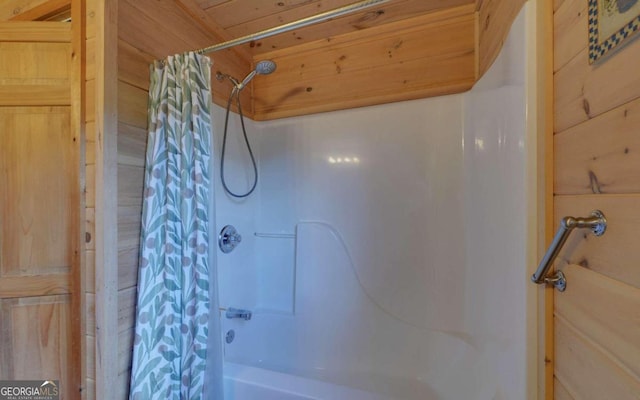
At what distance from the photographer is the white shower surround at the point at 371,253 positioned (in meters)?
1.01

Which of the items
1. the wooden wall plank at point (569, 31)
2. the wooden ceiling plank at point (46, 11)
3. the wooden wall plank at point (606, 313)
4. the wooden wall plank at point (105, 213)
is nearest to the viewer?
the wooden wall plank at point (606, 313)

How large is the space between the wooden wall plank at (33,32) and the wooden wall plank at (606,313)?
1.77 m

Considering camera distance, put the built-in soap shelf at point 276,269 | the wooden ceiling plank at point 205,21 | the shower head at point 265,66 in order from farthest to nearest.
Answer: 1. the built-in soap shelf at point 276,269
2. the shower head at point 265,66
3. the wooden ceiling plank at point 205,21

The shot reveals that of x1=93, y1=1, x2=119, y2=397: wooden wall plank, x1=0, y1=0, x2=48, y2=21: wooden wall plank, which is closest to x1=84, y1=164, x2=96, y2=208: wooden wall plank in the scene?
x1=93, y1=1, x2=119, y2=397: wooden wall plank

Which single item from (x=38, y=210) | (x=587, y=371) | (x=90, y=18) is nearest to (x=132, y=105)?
(x=90, y=18)

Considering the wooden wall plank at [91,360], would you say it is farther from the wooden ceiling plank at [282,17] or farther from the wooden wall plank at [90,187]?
the wooden ceiling plank at [282,17]

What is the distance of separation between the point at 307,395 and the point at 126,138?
1185mm

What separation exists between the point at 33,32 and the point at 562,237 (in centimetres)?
184

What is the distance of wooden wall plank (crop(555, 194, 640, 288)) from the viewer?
0.42 meters

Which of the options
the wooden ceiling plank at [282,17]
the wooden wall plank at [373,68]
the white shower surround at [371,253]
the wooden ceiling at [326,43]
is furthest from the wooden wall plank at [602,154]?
the wooden ceiling plank at [282,17]

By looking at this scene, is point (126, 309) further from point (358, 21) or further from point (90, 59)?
point (358, 21)

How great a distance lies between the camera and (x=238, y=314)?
138cm

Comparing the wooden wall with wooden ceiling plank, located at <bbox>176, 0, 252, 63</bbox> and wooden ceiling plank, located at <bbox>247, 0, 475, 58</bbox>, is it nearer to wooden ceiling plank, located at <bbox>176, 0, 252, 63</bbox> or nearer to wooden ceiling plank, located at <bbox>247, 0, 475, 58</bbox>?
wooden ceiling plank, located at <bbox>247, 0, 475, 58</bbox>

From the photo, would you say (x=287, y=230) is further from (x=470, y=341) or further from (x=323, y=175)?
(x=470, y=341)
